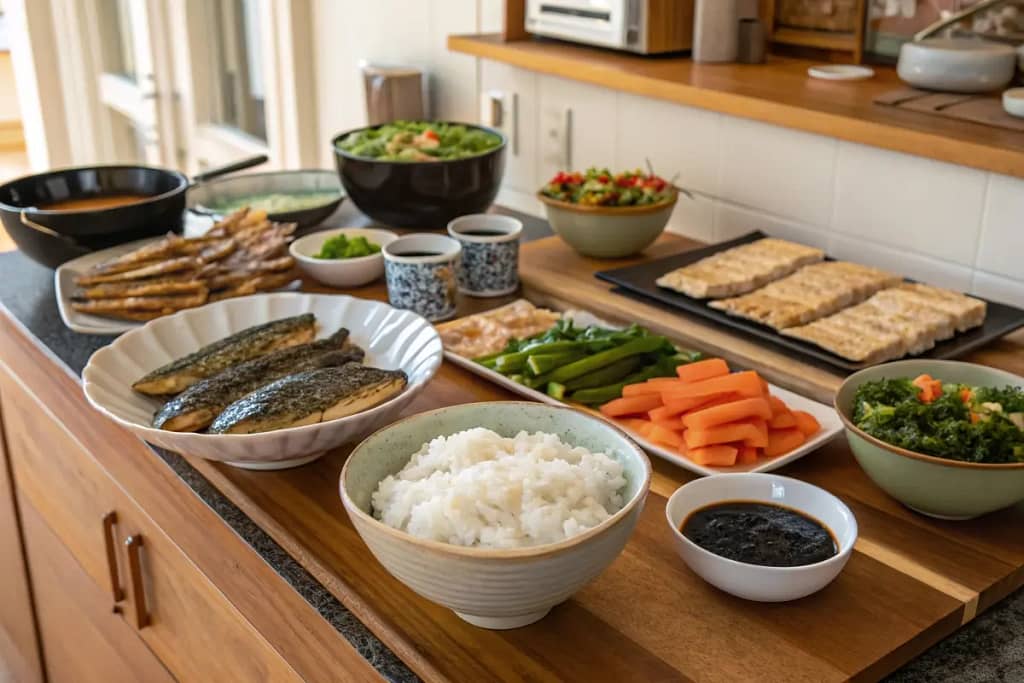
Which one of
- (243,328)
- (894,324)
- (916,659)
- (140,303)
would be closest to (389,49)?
(140,303)

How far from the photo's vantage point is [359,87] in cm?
280

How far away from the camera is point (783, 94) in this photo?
66.6 inches

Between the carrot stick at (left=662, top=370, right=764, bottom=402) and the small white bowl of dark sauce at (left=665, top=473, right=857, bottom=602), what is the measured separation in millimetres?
170

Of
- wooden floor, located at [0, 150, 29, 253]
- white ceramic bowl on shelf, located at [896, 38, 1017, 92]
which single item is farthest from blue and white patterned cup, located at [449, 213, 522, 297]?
wooden floor, located at [0, 150, 29, 253]

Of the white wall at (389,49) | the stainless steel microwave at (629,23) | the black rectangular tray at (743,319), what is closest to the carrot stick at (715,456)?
the black rectangular tray at (743,319)

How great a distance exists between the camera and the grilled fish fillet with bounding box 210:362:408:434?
1.07 meters

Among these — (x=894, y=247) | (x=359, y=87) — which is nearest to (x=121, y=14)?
(x=359, y=87)

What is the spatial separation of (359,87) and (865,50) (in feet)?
4.57

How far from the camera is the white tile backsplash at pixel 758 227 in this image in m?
1.73

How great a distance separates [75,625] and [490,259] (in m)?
0.86

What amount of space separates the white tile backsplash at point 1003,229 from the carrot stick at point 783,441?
0.53m

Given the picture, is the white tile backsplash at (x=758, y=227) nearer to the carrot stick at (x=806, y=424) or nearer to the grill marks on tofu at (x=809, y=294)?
the grill marks on tofu at (x=809, y=294)

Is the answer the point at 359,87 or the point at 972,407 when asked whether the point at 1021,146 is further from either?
the point at 359,87

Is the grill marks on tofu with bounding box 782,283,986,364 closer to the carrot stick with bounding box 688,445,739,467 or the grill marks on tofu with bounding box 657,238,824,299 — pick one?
the grill marks on tofu with bounding box 657,238,824,299
